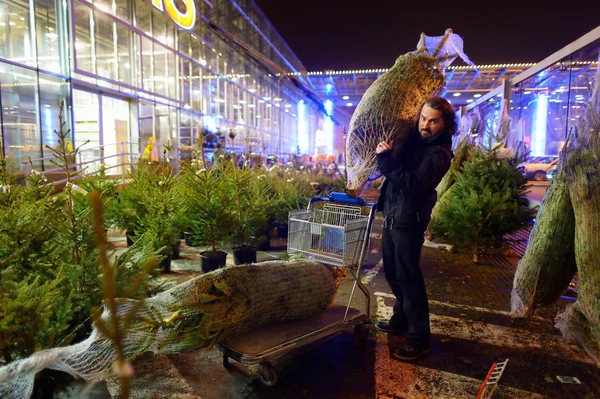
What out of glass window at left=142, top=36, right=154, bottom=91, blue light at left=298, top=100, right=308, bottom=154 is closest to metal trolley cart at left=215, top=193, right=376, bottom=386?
glass window at left=142, top=36, right=154, bottom=91

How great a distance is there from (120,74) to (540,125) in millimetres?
15422

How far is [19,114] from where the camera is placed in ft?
37.1

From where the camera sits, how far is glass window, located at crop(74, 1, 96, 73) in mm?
13641

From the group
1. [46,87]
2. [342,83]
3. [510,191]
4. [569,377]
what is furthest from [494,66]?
[569,377]

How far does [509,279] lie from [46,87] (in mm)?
13720

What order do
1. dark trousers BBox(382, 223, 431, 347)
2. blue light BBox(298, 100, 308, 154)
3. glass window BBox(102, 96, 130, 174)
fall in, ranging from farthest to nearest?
blue light BBox(298, 100, 308, 154) → glass window BBox(102, 96, 130, 174) → dark trousers BBox(382, 223, 431, 347)

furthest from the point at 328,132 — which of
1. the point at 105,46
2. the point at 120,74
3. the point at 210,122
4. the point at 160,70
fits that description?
the point at 105,46

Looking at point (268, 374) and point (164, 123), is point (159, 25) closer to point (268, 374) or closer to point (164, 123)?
point (164, 123)

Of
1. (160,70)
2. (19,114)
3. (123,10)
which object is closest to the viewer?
(19,114)

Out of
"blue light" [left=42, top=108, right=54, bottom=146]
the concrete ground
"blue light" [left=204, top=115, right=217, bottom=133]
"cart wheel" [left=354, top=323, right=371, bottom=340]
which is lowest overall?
the concrete ground

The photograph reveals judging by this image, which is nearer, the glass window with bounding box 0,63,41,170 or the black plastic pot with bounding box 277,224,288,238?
the black plastic pot with bounding box 277,224,288,238

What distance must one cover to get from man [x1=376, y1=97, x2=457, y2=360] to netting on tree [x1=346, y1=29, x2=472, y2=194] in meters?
0.12

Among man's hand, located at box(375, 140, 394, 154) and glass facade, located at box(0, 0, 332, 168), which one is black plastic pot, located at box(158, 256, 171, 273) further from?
man's hand, located at box(375, 140, 394, 154)

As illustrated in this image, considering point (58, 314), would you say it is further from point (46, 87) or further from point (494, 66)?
point (494, 66)
